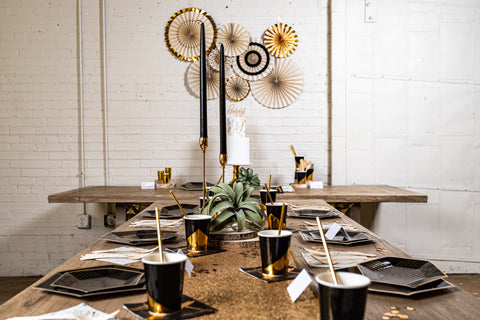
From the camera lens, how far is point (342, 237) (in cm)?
136

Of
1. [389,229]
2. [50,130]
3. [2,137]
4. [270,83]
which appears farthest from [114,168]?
[389,229]

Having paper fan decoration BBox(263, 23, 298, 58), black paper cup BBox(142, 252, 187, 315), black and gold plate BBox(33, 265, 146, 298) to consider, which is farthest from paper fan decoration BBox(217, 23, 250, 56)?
black paper cup BBox(142, 252, 187, 315)

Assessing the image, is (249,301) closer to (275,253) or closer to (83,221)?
(275,253)

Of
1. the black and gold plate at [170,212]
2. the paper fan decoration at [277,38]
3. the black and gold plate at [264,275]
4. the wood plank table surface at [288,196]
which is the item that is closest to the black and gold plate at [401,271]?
the black and gold plate at [264,275]

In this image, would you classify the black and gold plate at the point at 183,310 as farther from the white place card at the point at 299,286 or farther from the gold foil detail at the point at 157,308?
the white place card at the point at 299,286

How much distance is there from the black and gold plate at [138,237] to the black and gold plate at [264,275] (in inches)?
16.0

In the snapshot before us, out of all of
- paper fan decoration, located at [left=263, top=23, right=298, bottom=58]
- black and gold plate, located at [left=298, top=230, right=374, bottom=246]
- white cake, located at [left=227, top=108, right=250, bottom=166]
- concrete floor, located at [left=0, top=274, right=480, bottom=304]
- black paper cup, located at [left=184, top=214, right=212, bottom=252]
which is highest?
paper fan decoration, located at [left=263, top=23, right=298, bottom=58]

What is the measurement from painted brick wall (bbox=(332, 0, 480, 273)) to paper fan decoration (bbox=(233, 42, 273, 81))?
623 millimetres

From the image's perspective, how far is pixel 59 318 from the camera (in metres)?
0.69

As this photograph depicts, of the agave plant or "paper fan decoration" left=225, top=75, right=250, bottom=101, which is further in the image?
"paper fan decoration" left=225, top=75, right=250, bottom=101

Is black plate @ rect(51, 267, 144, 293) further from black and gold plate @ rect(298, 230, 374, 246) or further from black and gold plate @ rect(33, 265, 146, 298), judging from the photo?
black and gold plate @ rect(298, 230, 374, 246)

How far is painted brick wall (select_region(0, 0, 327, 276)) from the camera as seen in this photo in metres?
3.68

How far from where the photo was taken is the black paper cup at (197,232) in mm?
1187

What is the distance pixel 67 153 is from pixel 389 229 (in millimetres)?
2974
